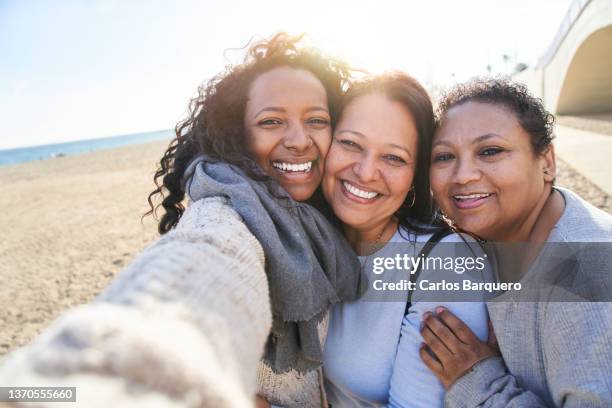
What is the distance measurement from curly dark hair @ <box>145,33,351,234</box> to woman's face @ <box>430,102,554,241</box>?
0.82 m

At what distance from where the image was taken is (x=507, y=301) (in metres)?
1.60

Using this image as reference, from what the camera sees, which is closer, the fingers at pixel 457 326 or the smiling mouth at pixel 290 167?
the fingers at pixel 457 326

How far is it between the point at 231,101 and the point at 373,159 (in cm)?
94

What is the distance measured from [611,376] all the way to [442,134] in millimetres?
1312

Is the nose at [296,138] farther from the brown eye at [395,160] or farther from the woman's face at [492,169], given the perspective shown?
the woman's face at [492,169]

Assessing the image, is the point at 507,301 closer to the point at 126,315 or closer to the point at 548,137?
the point at 548,137

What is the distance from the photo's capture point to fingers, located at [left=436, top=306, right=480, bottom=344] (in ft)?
5.48

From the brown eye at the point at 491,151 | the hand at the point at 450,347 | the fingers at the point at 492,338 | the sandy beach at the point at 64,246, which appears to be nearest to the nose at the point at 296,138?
the brown eye at the point at 491,151

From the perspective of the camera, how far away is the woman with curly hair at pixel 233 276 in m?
0.57

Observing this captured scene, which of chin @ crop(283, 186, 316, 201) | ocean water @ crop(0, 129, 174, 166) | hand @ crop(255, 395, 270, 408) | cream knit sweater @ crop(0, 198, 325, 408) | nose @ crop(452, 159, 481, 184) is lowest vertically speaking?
ocean water @ crop(0, 129, 174, 166)

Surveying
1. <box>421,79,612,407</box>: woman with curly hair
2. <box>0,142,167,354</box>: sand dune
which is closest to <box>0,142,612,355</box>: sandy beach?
<box>0,142,167,354</box>: sand dune

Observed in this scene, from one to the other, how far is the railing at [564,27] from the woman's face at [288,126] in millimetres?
18458

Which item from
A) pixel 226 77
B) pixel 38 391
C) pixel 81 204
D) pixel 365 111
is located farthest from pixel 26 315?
pixel 81 204

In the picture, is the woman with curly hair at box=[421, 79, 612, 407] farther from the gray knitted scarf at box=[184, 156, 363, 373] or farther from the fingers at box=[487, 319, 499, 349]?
the gray knitted scarf at box=[184, 156, 363, 373]
